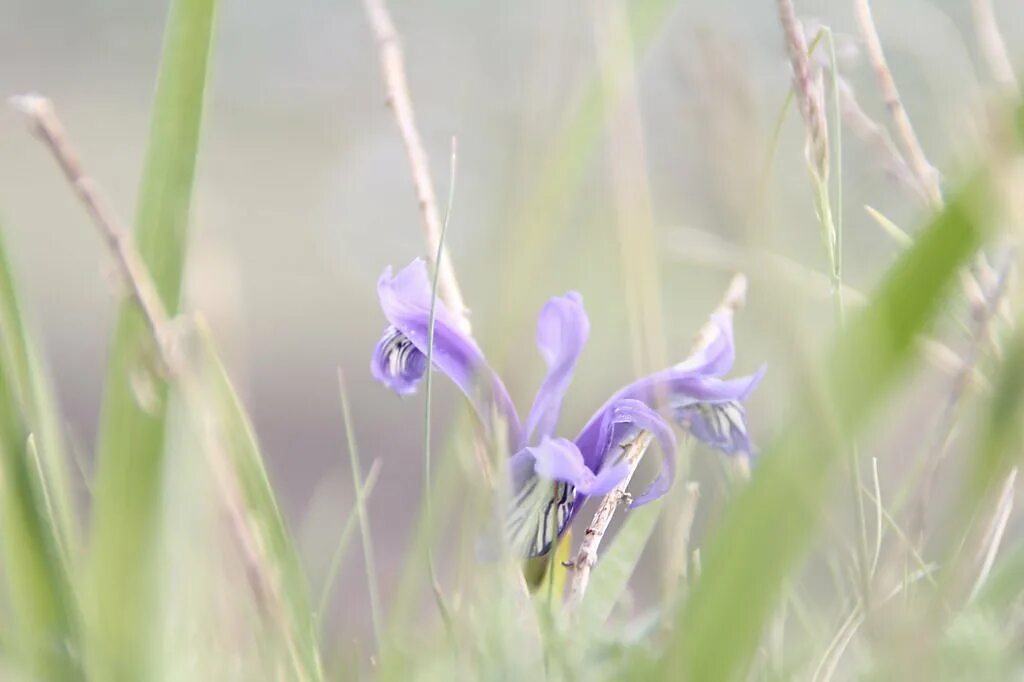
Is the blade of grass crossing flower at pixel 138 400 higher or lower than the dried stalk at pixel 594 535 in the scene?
higher

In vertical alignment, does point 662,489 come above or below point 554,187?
below

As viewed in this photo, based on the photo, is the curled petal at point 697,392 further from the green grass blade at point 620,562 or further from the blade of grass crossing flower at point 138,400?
the blade of grass crossing flower at point 138,400

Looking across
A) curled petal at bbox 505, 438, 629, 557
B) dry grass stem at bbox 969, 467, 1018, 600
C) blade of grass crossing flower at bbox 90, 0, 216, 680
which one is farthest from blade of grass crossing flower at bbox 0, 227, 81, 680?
dry grass stem at bbox 969, 467, 1018, 600

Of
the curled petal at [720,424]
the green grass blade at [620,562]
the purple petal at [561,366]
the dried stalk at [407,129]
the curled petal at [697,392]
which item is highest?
the dried stalk at [407,129]

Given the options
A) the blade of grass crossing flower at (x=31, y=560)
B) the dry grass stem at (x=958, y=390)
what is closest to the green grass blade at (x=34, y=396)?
the blade of grass crossing flower at (x=31, y=560)

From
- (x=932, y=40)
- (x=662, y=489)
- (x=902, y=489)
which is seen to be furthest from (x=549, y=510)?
(x=932, y=40)

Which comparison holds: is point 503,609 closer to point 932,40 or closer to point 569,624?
point 569,624

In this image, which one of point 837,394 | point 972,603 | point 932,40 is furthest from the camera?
point 932,40
